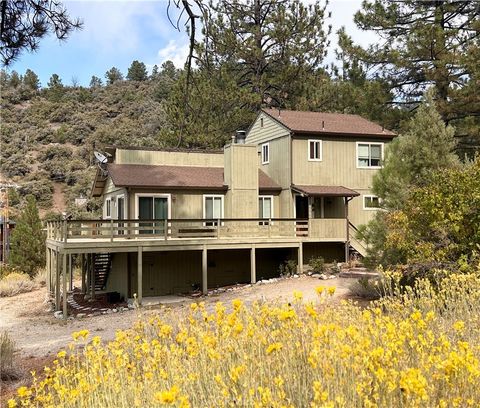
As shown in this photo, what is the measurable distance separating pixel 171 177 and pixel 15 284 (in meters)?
9.33

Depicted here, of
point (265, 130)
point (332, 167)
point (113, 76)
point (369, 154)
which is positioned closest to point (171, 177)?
point (265, 130)

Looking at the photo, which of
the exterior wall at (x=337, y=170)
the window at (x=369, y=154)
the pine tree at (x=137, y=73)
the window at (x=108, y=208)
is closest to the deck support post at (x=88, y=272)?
the window at (x=108, y=208)

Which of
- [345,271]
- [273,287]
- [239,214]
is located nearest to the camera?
[273,287]

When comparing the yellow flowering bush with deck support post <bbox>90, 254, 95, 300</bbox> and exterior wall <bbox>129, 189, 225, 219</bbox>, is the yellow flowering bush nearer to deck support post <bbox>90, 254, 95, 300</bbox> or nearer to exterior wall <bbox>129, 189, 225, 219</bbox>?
exterior wall <bbox>129, 189, 225, 219</bbox>

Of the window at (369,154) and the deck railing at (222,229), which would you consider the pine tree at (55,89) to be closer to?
the deck railing at (222,229)

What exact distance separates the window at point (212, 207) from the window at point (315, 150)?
432 cm

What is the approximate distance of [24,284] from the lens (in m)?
23.3

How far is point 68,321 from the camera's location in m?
15.1

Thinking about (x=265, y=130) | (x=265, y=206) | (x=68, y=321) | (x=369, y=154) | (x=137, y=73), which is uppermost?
(x=137, y=73)

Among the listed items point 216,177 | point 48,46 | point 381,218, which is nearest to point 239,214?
point 216,177

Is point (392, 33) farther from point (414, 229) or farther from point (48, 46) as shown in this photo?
point (48, 46)

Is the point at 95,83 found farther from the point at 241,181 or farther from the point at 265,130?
the point at 241,181

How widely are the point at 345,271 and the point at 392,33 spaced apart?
48.2 ft

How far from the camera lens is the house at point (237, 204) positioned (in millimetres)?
18766
